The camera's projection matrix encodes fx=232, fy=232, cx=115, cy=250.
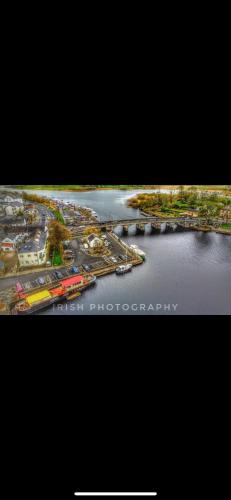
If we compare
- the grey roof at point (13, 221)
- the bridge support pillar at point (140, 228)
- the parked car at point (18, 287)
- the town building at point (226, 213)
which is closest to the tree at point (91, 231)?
the bridge support pillar at point (140, 228)

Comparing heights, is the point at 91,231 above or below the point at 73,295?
above

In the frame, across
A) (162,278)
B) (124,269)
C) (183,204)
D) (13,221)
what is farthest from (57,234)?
(183,204)

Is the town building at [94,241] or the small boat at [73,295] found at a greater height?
the town building at [94,241]

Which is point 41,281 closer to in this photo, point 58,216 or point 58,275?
point 58,275

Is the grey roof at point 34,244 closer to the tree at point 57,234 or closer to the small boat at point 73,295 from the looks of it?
the tree at point 57,234
